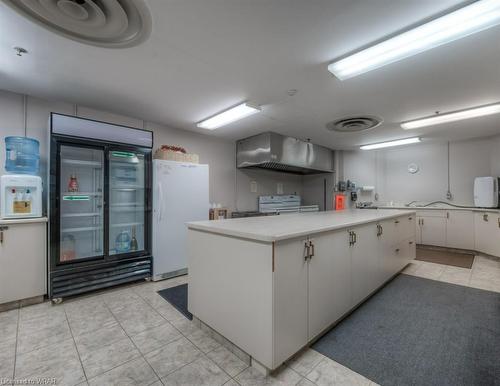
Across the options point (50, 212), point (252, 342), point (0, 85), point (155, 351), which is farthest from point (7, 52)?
point (252, 342)

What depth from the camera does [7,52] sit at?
192cm

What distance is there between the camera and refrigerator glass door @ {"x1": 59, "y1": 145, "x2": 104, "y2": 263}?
2877 mm

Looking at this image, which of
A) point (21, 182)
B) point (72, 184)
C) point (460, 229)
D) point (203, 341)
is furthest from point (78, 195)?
point (460, 229)

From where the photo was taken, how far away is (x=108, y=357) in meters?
1.72

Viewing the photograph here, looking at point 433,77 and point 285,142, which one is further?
point 285,142

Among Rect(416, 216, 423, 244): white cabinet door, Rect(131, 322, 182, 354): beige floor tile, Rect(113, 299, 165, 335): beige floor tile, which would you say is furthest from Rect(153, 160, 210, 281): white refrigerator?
Rect(416, 216, 423, 244): white cabinet door

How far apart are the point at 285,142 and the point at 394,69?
251 cm

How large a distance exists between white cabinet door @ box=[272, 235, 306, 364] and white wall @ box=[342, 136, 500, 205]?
510 centimetres

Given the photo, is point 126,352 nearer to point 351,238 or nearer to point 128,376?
point 128,376

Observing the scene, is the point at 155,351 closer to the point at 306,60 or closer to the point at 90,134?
the point at 90,134

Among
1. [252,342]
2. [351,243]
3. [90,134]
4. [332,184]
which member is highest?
[90,134]

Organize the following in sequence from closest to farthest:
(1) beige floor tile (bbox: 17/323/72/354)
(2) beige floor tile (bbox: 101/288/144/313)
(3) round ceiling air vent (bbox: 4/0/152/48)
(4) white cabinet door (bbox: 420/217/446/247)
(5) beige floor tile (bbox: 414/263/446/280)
A: (3) round ceiling air vent (bbox: 4/0/152/48), (1) beige floor tile (bbox: 17/323/72/354), (2) beige floor tile (bbox: 101/288/144/313), (5) beige floor tile (bbox: 414/263/446/280), (4) white cabinet door (bbox: 420/217/446/247)

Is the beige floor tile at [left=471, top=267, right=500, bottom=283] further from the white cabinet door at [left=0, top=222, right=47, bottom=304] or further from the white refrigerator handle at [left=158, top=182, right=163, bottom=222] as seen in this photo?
the white cabinet door at [left=0, top=222, right=47, bottom=304]

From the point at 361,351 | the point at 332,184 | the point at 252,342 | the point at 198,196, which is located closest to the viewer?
the point at 252,342
